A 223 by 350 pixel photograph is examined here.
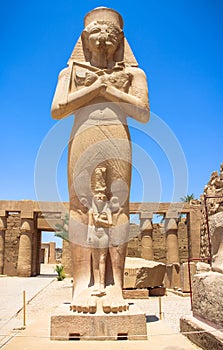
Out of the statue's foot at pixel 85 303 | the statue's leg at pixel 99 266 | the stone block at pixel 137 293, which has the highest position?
the statue's leg at pixel 99 266

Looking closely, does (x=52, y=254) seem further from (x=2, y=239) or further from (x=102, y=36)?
(x=102, y=36)

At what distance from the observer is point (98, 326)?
2.96 metres

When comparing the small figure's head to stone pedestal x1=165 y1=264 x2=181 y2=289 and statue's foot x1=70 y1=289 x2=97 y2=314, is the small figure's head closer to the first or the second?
statue's foot x1=70 y1=289 x2=97 y2=314

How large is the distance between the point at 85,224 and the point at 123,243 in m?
0.43

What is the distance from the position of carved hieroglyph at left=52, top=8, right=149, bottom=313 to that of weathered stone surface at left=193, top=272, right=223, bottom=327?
0.67 meters

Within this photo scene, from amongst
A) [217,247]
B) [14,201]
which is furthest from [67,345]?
[14,201]

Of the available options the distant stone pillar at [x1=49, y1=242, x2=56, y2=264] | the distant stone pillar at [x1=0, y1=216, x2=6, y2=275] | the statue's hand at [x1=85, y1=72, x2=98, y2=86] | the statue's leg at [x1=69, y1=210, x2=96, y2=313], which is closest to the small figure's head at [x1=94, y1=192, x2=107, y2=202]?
the statue's leg at [x1=69, y1=210, x2=96, y2=313]

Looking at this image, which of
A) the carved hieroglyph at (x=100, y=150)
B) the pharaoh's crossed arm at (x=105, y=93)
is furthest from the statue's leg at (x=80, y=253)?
the pharaoh's crossed arm at (x=105, y=93)

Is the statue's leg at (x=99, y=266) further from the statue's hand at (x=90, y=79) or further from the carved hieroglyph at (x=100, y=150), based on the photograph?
the statue's hand at (x=90, y=79)

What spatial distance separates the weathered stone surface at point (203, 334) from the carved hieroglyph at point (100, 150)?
2.01 ft

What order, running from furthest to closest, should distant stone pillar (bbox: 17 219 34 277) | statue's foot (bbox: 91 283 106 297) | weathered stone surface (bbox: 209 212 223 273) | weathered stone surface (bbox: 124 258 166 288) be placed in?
distant stone pillar (bbox: 17 219 34 277)
weathered stone surface (bbox: 124 258 166 288)
statue's foot (bbox: 91 283 106 297)
weathered stone surface (bbox: 209 212 223 273)

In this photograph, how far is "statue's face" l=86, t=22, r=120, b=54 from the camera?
146 inches

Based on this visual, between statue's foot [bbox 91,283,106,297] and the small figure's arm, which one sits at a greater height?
the small figure's arm

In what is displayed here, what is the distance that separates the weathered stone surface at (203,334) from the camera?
2428 mm
